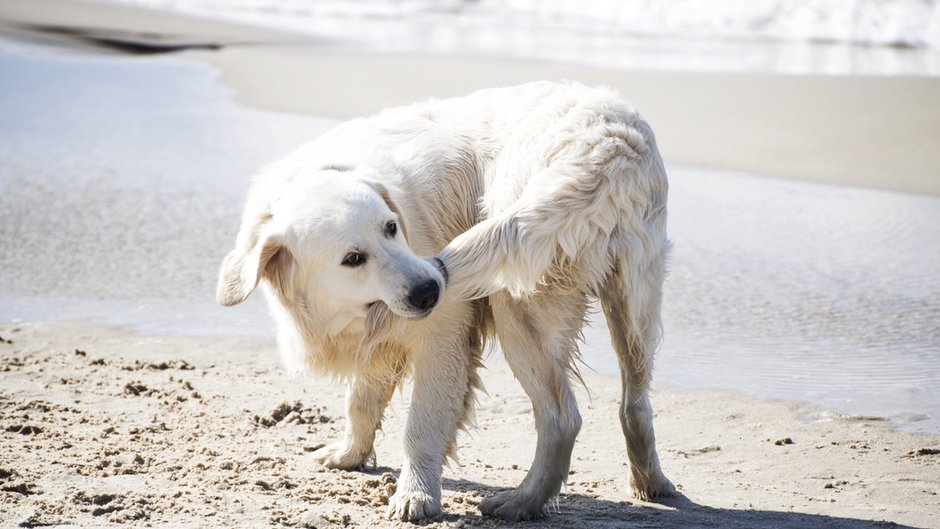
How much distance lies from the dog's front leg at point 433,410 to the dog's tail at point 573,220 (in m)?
0.34

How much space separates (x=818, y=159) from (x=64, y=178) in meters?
7.31

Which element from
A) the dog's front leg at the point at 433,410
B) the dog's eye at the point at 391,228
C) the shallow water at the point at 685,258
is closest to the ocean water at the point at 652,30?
the shallow water at the point at 685,258

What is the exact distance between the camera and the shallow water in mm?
6117

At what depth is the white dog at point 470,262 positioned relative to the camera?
4.16m

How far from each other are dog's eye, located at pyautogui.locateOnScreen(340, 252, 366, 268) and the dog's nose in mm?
291

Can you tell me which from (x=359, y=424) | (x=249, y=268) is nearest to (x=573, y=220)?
(x=249, y=268)

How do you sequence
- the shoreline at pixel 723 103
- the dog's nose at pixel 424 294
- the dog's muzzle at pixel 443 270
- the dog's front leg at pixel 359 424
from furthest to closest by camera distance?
1. the shoreline at pixel 723 103
2. the dog's front leg at pixel 359 424
3. the dog's muzzle at pixel 443 270
4. the dog's nose at pixel 424 294

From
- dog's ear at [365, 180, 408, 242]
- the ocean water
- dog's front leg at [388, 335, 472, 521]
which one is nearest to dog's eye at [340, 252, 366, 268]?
dog's ear at [365, 180, 408, 242]

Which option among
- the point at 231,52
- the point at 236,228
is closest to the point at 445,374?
the point at 236,228

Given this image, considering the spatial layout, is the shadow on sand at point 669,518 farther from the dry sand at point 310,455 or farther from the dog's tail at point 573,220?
the dog's tail at point 573,220

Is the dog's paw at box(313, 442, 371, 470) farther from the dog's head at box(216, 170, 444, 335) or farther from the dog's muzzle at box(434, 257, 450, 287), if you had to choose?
the dog's muzzle at box(434, 257, 450, 287)

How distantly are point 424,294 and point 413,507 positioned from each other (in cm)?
91

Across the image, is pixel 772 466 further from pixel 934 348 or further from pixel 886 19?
pixel 886 19

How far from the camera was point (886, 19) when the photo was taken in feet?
59.2
